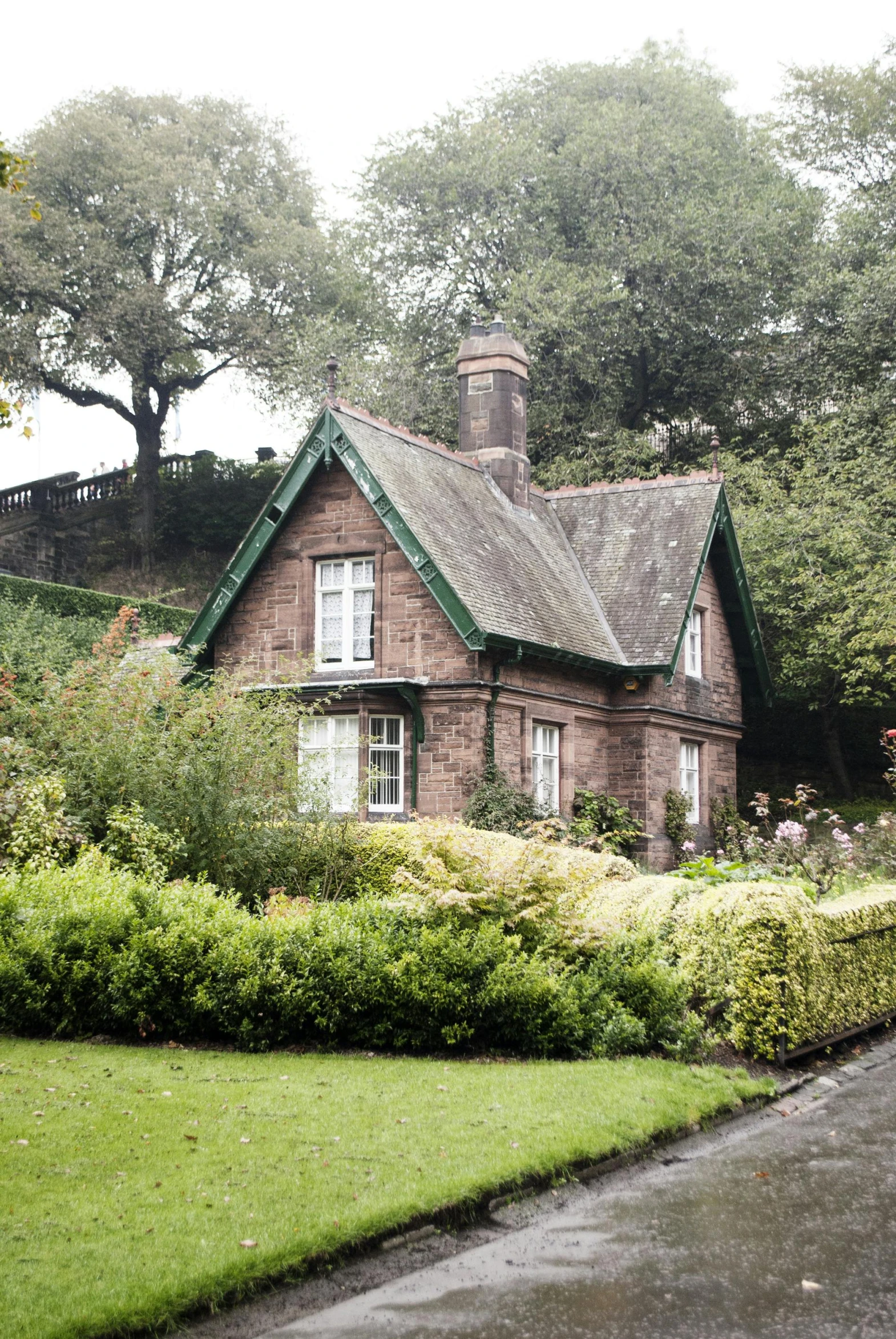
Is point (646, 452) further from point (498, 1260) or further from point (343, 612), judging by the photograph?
point (498, 1260)

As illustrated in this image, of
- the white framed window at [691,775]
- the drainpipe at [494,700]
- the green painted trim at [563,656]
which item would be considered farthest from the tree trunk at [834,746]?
Result: the drainpipe at [494,700]

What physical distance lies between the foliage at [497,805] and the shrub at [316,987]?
7.81 metres

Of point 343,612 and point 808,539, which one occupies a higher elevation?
point 808,539

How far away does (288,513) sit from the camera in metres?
20.4

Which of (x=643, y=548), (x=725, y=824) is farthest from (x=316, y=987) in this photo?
(x=725, y=824)

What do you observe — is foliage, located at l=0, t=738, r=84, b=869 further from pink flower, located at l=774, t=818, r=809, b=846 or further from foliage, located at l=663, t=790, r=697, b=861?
foliage, located at l=663, t=790, r=697, b=861

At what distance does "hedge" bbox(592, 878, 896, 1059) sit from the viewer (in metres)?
10.2

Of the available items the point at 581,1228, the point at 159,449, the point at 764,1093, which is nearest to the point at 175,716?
the point at 764,1093

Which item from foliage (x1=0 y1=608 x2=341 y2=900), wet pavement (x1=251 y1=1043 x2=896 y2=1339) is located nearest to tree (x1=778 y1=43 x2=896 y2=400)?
foliage (x1=0 y1=608 x2=341 y2=900)

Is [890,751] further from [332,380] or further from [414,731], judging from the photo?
[332,380]

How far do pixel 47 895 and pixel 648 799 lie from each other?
13.3 metres

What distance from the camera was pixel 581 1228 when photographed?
6.30 m

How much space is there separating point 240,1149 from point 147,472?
38.3 m

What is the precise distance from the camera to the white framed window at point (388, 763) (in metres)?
19.2
